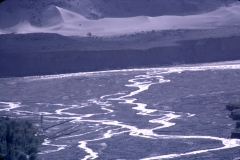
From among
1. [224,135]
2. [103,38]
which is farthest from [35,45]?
[224,135]

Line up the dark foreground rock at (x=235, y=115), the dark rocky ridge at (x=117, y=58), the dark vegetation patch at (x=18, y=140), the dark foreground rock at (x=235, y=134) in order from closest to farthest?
the dark vegetation patch at (x=18, y=140)
the dark foreground rock at (x=235, y=134)
the dark foreground rock at (x=235, y=115)
the dark rocky ridge at (x=117, y=58)

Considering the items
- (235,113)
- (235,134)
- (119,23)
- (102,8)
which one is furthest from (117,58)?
(235,134)

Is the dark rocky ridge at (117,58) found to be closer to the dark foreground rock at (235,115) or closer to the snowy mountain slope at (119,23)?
the snowy mountain slope at (119,23)

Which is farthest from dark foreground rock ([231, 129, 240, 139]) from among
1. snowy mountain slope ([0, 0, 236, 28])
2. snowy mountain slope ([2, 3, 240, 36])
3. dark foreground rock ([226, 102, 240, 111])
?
snowy mountain slope ([0, 0, 236, 28])

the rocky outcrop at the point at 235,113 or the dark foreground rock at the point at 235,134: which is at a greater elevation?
the rocky outcrop at the point at 235,113

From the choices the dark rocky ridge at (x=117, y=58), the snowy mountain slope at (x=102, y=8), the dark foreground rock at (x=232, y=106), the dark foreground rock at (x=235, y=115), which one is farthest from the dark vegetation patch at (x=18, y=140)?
the snowy mountain slope at (x=102, y=8)

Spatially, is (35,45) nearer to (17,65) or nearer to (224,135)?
(17,65)

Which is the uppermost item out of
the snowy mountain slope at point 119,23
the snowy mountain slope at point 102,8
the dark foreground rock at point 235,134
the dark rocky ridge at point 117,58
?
the snowy mountain slope at point 102,8

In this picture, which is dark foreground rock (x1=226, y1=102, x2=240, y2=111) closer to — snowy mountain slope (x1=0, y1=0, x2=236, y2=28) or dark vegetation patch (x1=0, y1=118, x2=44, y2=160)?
dark vegetation patch (x1=0, y1=118, x2=44, y2=160)
